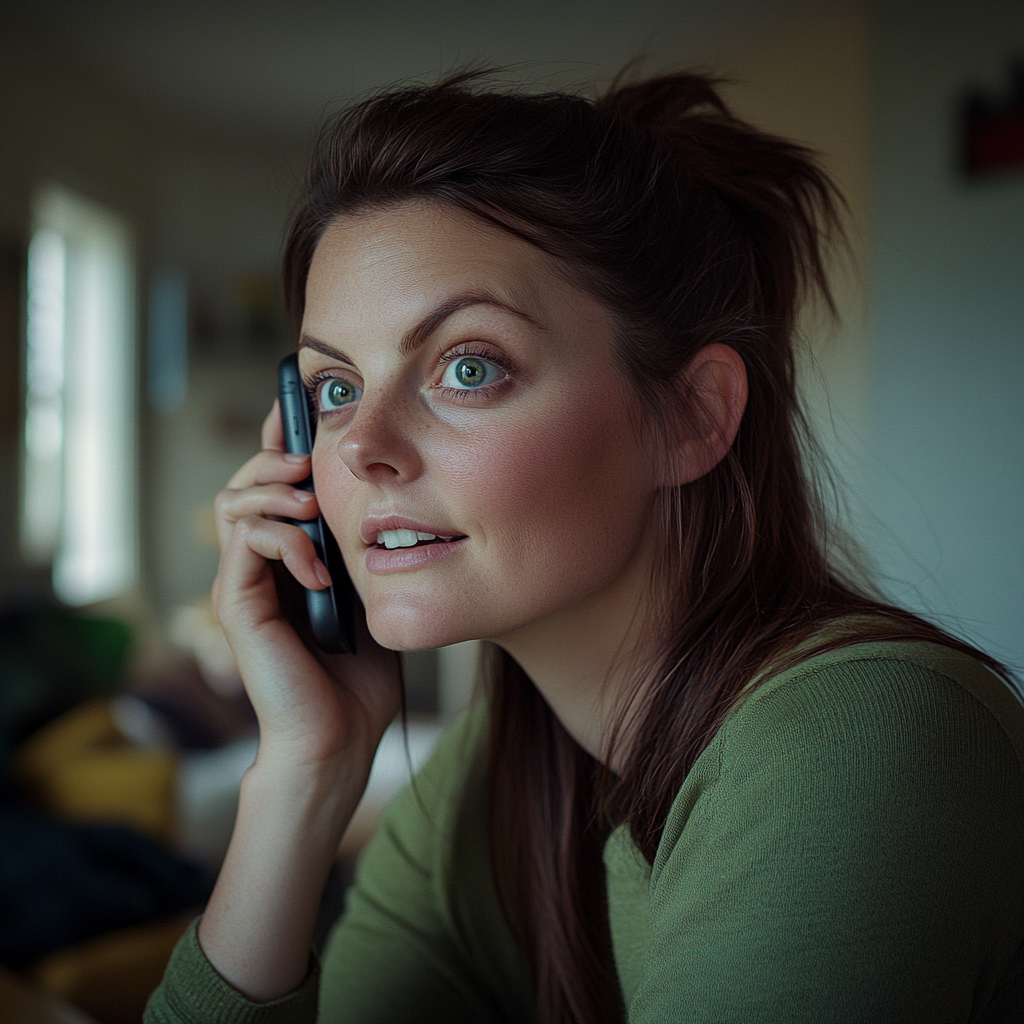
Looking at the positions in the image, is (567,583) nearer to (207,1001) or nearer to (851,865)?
(851,865)

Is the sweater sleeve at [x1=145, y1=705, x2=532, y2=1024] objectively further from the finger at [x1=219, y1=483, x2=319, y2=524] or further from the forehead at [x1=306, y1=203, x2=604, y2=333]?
the forehead at [x1=306, y1=203, x2=604, y2=333]

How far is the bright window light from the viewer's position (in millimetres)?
4202

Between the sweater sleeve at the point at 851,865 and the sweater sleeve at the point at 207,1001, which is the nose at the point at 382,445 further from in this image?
the sweater sleeve at the point at 207,1001

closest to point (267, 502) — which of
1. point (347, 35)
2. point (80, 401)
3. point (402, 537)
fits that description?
point (402, 537)

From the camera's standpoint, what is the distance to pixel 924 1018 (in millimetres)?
561

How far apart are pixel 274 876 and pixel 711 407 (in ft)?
2.08

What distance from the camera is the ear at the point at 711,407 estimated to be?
93cm

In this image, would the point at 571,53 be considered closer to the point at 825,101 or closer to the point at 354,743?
Result: the point at 825,101

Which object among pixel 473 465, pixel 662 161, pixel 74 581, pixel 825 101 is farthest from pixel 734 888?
pixel 74 581

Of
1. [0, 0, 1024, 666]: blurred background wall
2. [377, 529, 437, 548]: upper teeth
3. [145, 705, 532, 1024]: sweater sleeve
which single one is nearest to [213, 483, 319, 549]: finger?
[377, 529, 437, 548]: upper teeth

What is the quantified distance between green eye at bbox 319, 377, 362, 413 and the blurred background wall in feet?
5.92

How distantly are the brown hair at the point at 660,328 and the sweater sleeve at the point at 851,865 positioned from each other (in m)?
0.11

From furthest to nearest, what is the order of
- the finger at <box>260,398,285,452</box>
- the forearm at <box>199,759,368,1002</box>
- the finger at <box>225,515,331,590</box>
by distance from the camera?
the finger at <box>260,398,285,452</box> < the finger at <box>225,515,331,590</box> < the forearm at <box>199,759,368,1002</box>

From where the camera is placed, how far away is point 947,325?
3.40m
